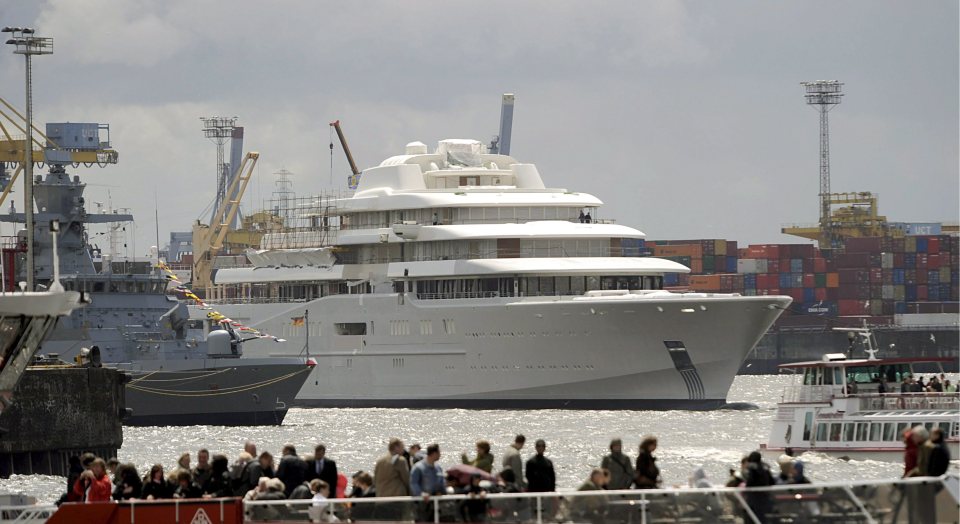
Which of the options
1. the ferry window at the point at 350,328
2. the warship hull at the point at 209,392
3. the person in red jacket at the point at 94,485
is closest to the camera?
the person in red jacket at the point at 94,485

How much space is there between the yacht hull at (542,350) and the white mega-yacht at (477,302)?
45mm

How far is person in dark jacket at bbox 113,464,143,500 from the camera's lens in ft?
59.8

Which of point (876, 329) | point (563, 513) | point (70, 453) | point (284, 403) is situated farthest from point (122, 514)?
→ point (876, 329)

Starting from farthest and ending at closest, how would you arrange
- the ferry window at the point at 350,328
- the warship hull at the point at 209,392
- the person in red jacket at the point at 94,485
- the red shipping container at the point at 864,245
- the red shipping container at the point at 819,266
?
the red shipping container at the point at 864,245 → the red shipping container at the point at 819,266 → the ferry window at the point at 350,328 → the warship hull at the point at 209,392 → the person in red jacket at the point at 94,485

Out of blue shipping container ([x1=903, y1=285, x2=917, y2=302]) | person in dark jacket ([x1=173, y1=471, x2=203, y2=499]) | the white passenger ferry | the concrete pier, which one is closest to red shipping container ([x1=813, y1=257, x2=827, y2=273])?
blue shipping container ([x1=903, y1=285, x2=917, y2=302])

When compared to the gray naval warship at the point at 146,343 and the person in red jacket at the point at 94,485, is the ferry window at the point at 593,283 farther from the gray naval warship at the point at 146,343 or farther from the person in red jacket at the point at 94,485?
the person in red jacket at the point at 94,485

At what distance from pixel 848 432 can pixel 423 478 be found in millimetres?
20842

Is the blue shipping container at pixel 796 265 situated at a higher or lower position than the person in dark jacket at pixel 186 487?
higher

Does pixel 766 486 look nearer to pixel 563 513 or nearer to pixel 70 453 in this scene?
pixel 563 513

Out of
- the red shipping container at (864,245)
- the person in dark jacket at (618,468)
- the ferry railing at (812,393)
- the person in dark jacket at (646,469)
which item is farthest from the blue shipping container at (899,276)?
the person in dark jacket at (646,469)

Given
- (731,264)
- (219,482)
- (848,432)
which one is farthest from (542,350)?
(731,264)

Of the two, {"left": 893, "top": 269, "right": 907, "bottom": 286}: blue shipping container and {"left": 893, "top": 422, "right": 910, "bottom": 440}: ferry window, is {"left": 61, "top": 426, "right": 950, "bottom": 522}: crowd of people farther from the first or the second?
{"left": 893, "top": 269, "right": 907, "bottom": 286}: blue shipping container

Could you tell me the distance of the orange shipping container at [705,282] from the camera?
128 m

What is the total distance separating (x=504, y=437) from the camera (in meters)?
46.8
